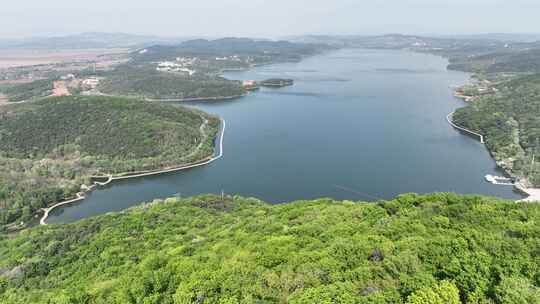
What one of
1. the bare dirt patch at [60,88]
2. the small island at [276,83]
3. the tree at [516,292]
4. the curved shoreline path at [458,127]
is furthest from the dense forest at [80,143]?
the small island at [276,83]

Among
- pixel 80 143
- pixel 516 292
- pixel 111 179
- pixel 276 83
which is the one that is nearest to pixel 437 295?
pixel 516 292

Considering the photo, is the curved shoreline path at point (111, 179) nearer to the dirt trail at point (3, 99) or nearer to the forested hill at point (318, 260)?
the forested hill at point (318, 260)

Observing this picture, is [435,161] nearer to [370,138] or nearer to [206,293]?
[370,138]

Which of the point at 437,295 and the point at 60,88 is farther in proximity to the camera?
the point at 60,88

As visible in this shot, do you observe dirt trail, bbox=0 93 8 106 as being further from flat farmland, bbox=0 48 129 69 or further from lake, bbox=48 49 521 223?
flat farmland, bbox=0 48 129 69

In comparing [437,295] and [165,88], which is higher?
[165,88]

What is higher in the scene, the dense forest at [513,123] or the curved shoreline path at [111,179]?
the dense forest at [513,123]

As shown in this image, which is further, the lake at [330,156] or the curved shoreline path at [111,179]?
the lake at [330,156]

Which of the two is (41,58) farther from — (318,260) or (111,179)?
(318,260)
